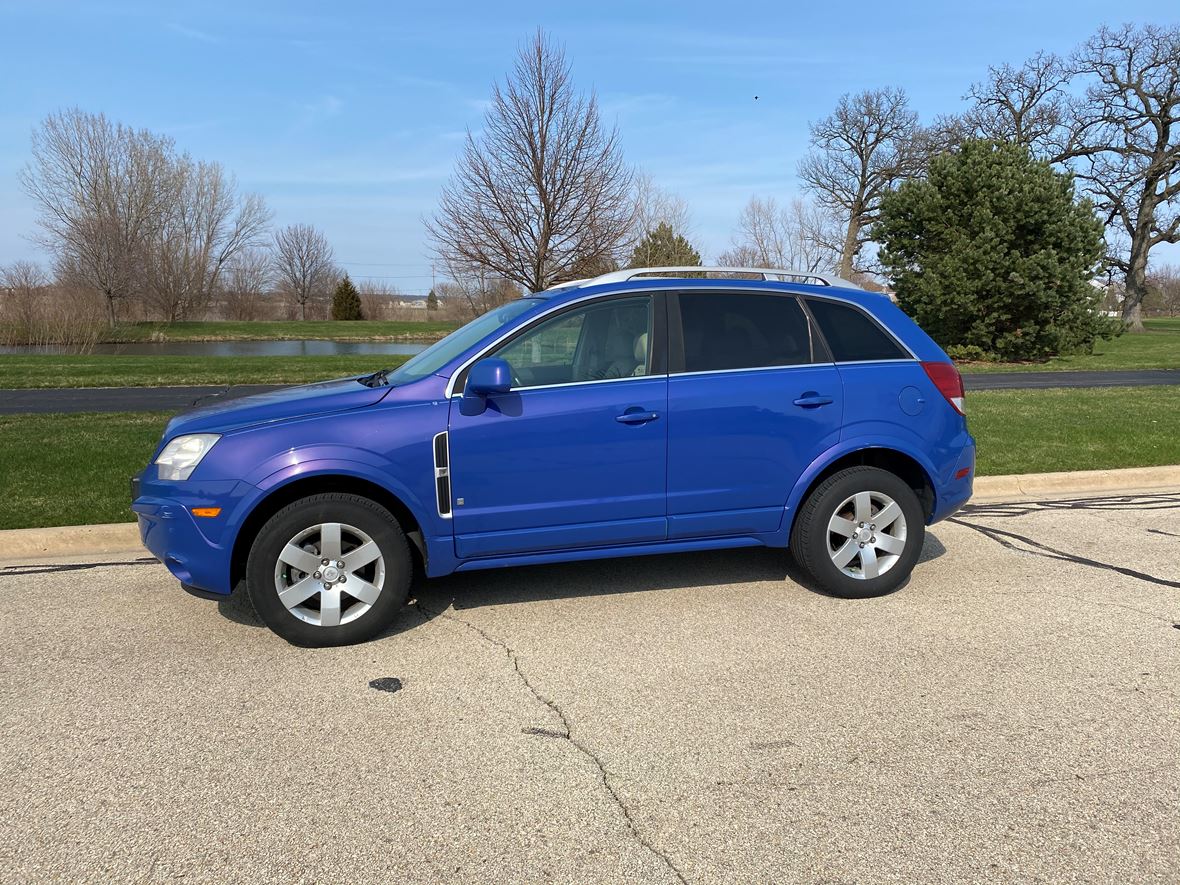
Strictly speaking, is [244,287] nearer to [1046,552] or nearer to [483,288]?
[483,288]

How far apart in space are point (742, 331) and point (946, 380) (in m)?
1.29

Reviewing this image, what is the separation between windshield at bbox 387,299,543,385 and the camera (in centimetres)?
471

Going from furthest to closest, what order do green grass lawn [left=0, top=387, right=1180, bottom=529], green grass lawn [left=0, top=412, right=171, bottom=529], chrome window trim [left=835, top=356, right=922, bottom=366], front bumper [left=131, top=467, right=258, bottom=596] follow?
green grass lawn [left=0, top=387, right=1180, bottom=529] → green grass lawn [left=0, top=412, right=171, bottom=529] → chrome window trim [left=835, top=356, right=922, bottom=366] → front bumper [left=131, top=467, right=258, bottom=596]

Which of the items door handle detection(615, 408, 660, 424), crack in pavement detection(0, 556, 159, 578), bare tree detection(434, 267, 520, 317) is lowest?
crack in pavement detection(0, 556, 159, 578)

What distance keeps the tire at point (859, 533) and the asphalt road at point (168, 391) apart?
7616mm

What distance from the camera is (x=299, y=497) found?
14.2 feet

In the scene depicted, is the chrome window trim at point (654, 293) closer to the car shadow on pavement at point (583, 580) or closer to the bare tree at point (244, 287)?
the car shadow on pavement at point (583, 580)

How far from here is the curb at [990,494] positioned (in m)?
5.92

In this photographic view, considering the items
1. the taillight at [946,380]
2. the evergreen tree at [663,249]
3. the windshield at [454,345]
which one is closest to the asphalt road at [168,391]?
the windshield at [454,345]

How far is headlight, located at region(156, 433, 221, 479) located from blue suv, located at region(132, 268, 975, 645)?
0.01m

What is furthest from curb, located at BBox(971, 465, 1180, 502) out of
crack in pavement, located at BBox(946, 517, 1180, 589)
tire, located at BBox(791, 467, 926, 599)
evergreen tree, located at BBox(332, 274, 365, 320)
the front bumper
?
evergreen tree, located at BBox(332, 274, 365, 320)

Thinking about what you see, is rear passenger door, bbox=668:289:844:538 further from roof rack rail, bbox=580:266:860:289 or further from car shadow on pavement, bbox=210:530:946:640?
car shadow on pavement, bbox=210:530:946:640

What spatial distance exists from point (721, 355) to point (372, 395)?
1.91 metres

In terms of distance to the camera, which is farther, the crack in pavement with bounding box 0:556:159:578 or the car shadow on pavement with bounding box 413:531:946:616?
the crack in pavement with bounding box 0:556:159:578
